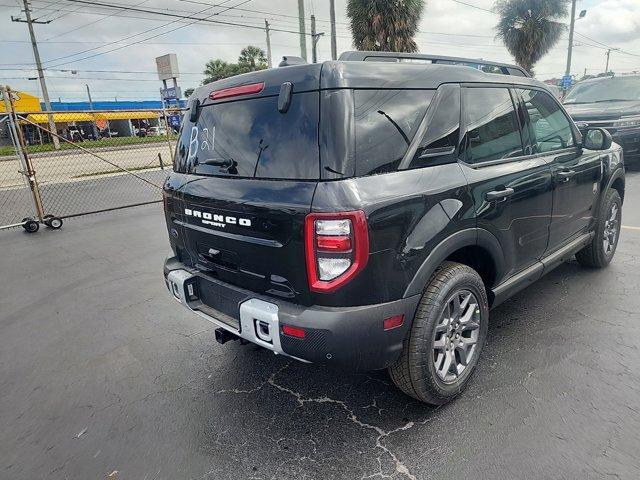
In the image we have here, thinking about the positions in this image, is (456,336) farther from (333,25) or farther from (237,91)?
(333,25)

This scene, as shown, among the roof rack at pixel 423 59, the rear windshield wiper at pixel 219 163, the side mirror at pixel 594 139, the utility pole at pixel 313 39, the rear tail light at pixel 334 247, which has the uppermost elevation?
the utility pole at pixel 313 39

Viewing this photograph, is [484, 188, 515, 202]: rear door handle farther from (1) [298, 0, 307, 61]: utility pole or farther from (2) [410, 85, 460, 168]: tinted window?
(1) [298, 0, 307, 61]: utility pole

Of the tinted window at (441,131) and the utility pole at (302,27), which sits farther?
the utility pole at (302,27)

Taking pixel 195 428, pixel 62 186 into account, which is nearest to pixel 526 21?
pixel 62 186

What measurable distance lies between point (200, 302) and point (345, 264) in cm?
118

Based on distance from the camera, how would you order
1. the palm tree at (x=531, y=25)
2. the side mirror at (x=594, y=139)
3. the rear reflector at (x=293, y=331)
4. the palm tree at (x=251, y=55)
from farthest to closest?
the palm tree at (x=251, y=55), the palm tree at (x=531, y=25), the side mirror at (x=594, y=139), the rear reflector at (x=293, y=331)

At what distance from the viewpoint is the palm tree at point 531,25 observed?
24172 mm

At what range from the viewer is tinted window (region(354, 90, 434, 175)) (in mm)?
2189

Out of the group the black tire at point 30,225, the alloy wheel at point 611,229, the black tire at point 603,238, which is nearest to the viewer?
the black tire at point 603,238

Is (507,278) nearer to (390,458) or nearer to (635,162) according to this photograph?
(390,458)

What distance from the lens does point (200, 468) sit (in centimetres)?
225

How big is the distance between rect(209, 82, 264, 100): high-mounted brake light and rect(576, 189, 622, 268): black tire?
11.3 ft

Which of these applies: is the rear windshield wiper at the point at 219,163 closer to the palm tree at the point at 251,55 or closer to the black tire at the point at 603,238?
the black tire at the point at 603,238

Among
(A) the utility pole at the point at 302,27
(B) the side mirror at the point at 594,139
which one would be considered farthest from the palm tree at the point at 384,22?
(B) the side mirror at the point at 594,139
